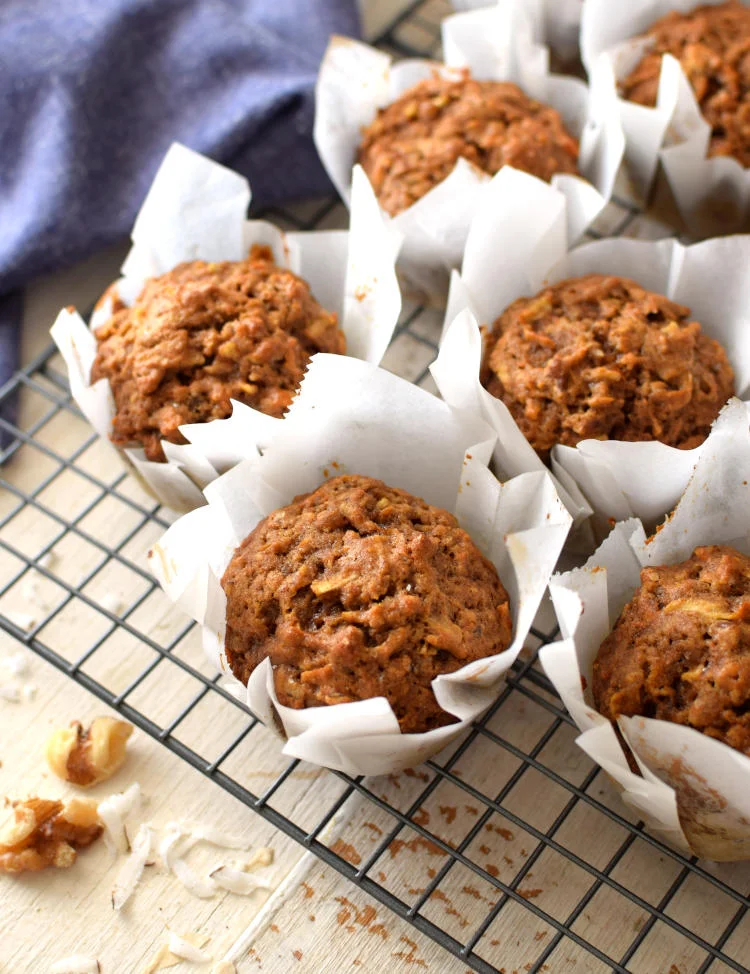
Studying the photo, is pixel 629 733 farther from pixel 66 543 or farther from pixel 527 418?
pixel 66 543

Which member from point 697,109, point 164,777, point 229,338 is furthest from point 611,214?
point 164,777

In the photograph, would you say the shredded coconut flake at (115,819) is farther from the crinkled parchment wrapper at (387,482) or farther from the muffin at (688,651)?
the muffin at (688,651)

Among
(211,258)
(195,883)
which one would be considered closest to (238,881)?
(195,883)

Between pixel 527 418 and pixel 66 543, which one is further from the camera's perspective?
pixel 66 543

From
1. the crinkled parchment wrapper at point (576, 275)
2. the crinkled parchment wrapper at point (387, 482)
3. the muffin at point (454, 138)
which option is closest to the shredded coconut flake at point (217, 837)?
the crinkled parchment wrapper at point (387, 482)

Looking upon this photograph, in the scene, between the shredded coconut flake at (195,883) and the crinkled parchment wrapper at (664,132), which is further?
the crinkled parchment wrapper at (664,132)

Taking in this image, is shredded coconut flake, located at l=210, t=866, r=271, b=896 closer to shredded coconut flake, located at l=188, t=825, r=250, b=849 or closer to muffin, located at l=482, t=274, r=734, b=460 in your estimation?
shredded coconut flake, located at l=188, t=825, r=250, b=849

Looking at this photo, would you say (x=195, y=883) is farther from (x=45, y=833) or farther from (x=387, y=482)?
(x=387, y=482)
